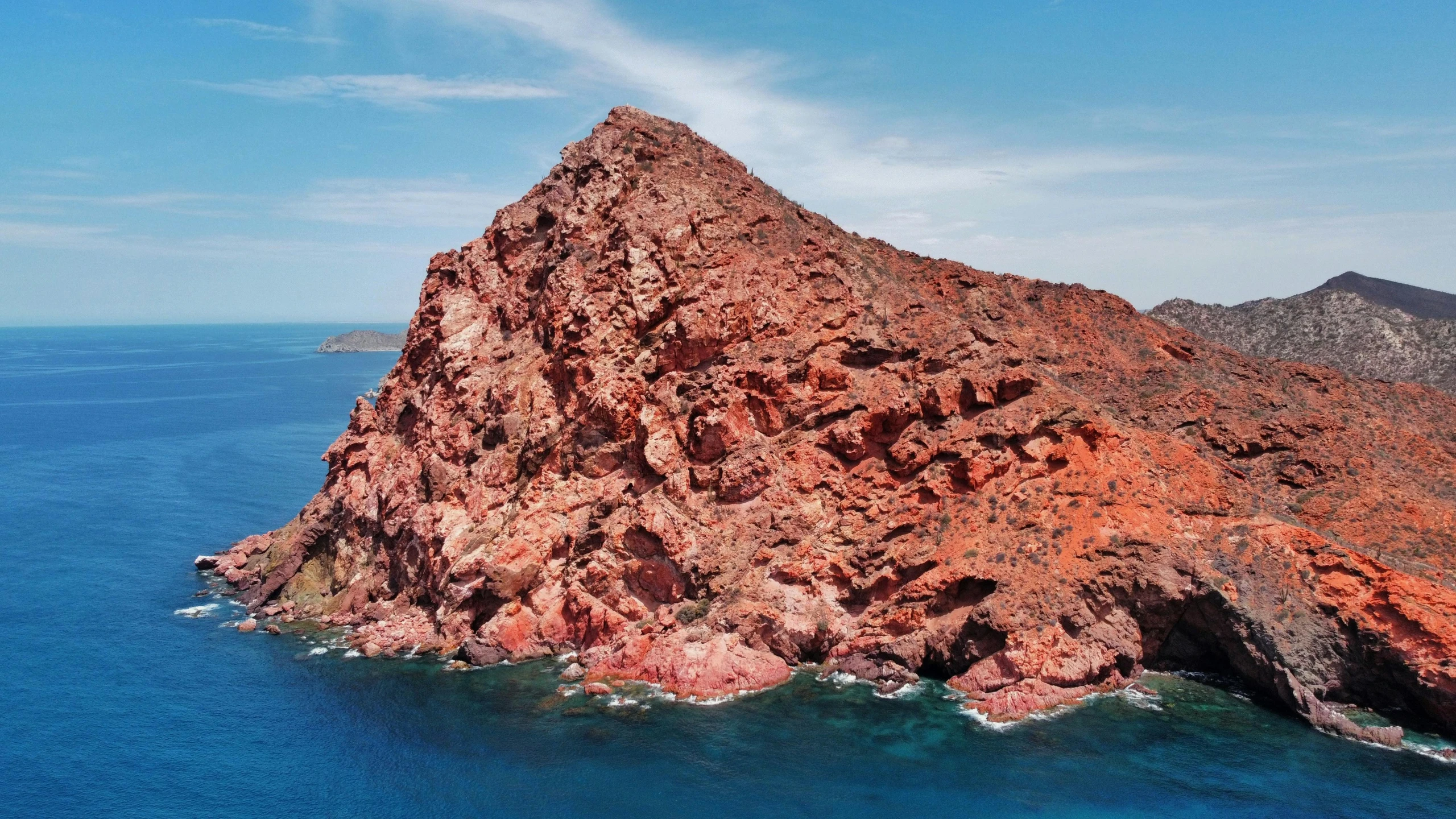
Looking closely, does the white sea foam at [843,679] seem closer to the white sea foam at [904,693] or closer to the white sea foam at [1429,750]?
the white sea foam at [904,693]

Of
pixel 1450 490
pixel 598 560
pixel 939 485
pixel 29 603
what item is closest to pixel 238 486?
pixel 29 603

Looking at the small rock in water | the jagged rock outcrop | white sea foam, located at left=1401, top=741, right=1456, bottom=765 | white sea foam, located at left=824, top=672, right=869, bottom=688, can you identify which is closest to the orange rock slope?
the small rock in water

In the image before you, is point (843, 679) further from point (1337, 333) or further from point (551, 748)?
point (1337, 333)

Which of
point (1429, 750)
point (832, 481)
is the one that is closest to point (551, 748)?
point (832, 481)

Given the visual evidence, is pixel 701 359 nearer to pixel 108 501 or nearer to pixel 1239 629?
pixel 1239 629

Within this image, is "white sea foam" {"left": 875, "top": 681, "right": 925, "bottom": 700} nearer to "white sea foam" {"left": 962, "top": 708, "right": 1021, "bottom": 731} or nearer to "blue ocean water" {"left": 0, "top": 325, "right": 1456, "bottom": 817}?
"blue ocean water" {"left": 0, "top": 325, "right": 1456, "bottom": 817}

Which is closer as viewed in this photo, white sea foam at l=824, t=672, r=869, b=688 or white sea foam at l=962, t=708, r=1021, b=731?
white sea foam at l=962, t=708, r=1021, b=731

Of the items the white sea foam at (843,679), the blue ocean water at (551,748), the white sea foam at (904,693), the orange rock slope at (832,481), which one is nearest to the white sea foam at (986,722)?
the blue ocean water at (551,748)
